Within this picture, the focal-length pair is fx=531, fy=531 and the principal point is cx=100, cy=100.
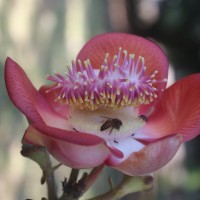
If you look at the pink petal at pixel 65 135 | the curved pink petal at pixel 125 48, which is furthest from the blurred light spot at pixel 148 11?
the pink petal at pixel 65 135

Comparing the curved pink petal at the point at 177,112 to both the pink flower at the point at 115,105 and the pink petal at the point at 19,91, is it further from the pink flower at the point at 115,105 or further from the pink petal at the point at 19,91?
the pink petal at the point at 19,91

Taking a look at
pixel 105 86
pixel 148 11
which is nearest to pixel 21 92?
pixel 105 86

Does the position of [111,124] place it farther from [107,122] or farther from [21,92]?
[21,92]

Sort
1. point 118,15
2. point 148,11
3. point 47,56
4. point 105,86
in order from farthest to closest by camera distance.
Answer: point 148,11 < point 118,15 < point 47,56 < point 105,86

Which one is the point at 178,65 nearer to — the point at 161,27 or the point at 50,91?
the point at 161,27

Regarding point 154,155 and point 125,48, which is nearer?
point 154,155

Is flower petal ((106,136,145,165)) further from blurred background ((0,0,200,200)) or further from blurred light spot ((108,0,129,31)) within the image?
blurred light spot ((108,0,129,31))

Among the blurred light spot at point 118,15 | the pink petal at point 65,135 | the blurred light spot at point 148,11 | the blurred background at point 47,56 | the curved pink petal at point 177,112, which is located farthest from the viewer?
the blurred light spot at point 148,11
